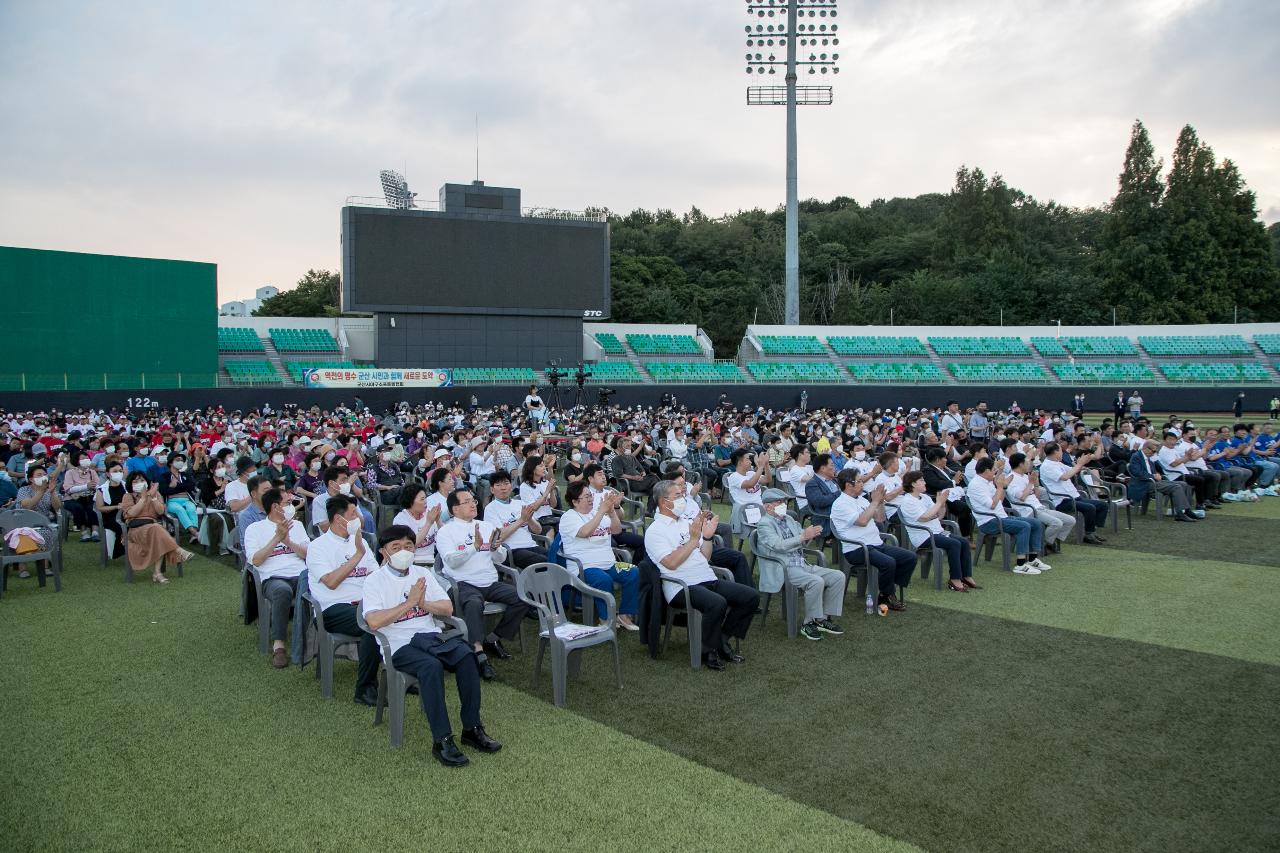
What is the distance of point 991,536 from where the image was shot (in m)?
10.4

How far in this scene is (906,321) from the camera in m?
58.8

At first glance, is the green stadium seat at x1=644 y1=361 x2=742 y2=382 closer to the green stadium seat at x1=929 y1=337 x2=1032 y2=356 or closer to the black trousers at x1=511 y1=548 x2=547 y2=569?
the green stadium seat at x1=929 y1=337 x2=1032 y2=356

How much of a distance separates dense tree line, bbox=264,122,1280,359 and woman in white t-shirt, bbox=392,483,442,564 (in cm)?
5186

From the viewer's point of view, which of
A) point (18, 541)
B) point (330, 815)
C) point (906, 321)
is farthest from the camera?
point (906, 321)

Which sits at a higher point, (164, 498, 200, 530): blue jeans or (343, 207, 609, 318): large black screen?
(343, 207, 609, 318): large black screen

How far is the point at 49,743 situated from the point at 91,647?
2.04m

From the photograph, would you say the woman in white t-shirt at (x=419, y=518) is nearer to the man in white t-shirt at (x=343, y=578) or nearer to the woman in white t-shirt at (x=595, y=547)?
the man in white t-shirt at (x=343, y=578)

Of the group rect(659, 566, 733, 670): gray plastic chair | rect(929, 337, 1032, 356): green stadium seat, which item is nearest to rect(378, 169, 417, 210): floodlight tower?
rect(929, 337, 1032, 356): green stadium seat

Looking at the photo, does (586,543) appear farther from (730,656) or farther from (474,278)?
(474,278)

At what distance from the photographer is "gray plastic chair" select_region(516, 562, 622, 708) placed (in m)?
5.90

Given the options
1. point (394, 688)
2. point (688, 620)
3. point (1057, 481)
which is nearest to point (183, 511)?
point (394, 688)

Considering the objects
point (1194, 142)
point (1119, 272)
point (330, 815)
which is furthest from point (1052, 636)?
point (1194, 142)

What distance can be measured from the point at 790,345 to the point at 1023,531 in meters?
35.1

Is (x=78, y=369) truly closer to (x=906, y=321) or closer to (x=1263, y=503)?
(x=1263, y=503)
